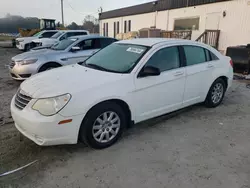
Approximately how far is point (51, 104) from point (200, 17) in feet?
48.3

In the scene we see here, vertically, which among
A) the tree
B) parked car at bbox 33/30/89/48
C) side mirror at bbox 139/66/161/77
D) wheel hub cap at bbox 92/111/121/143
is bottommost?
wheel hub cap at bbox 92/111/121/143

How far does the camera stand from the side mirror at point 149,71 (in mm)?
3479

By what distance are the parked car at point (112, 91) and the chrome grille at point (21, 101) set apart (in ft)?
0.05

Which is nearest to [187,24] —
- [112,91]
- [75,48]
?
[75,48]

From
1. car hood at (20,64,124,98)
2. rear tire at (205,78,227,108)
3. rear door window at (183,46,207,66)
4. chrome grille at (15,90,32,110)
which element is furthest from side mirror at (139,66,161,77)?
rear tire at (205,78,227,108)

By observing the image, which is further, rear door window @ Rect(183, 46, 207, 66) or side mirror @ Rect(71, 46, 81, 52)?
side mirror @ Rect(71, 46, 81, 52)

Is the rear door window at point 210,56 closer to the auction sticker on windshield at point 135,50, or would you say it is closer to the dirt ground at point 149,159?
the dirt ground at point 149,159

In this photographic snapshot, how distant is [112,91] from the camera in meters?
3.20

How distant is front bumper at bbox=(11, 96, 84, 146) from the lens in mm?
2816

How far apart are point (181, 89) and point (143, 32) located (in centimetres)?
1578

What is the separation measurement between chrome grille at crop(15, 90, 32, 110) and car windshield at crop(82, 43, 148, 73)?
49.4 inches

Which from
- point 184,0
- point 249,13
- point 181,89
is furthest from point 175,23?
point 181,89

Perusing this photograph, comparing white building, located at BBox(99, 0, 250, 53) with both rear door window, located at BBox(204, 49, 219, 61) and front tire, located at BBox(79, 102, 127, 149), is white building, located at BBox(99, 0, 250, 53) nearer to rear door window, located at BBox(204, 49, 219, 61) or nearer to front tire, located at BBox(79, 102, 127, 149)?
rear door window, located at BBox(204, 49, 219, 61)

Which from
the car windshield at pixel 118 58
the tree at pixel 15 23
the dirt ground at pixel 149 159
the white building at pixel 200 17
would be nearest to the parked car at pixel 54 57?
the dirt ground at pixel 149 159
